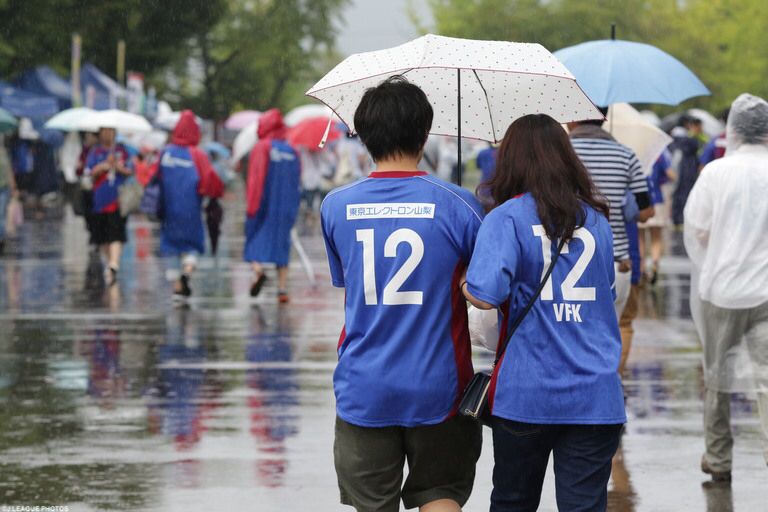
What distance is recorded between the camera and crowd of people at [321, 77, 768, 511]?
15.8 feet

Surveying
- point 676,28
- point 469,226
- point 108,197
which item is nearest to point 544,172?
point 469,226

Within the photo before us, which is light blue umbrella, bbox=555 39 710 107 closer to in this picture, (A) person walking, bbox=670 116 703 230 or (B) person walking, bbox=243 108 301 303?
(B) person walking, bbox=243 108 301 303

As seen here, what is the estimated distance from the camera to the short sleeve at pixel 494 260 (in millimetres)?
4711

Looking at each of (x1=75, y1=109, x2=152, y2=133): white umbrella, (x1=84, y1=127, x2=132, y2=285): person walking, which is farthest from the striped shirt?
(x1=75, y1=109, x2=152, y2=133): white umbrella

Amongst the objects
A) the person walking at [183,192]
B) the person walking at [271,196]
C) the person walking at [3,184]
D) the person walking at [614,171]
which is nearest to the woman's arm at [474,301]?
the person walking at [614,171]

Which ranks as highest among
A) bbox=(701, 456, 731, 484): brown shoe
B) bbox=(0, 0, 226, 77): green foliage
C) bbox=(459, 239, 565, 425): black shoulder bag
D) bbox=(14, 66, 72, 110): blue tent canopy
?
bbox=(0, 0, 226, 77): green foliage

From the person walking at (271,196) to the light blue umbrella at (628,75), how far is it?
6.26 meters

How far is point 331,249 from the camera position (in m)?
5.03

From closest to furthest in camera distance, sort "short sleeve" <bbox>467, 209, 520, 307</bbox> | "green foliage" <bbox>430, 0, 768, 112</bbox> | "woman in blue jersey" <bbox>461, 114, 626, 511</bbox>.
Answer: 1. "short sleeve" <bbox>467, 209, 520, 307</bbox>
2. "woman in blue jersey" <bbox>461, 114, 626, 511</bbox>
3. "green foliage" <bbox>430, 0, 768, 112</bbox>

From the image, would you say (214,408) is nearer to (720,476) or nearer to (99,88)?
(720,476)

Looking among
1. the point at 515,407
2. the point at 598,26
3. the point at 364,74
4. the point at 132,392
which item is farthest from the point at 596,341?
the point at 598,26

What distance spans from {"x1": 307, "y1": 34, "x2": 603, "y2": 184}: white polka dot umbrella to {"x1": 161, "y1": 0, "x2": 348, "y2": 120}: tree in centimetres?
7412

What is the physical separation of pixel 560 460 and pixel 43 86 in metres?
32.8

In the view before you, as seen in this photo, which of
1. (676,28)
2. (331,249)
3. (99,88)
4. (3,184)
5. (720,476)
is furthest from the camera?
(676,28)
